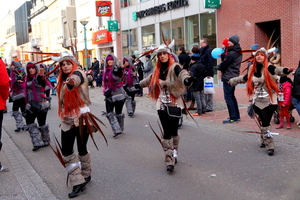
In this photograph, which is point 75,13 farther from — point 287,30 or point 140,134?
point 140,134

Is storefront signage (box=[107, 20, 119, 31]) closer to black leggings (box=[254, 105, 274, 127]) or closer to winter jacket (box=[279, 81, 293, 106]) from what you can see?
winter jacket (box=[279, 81, 293, 106])

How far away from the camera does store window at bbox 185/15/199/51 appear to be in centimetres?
1914

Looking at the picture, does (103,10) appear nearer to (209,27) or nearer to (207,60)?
(209,27)

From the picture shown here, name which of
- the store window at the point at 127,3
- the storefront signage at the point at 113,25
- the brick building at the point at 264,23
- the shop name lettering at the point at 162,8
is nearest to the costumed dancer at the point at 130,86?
the brick building at the point at 264,23

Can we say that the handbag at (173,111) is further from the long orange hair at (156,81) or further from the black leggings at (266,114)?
the black leggings at (266,114)

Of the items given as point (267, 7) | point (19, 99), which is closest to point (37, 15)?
point (267, 7)


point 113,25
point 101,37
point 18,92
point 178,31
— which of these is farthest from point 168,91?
point 101,37

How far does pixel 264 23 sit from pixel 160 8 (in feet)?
26.3

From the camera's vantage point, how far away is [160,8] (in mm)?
21859

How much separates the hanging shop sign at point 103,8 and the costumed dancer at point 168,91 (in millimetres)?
23437

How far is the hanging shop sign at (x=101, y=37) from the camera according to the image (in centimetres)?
2870

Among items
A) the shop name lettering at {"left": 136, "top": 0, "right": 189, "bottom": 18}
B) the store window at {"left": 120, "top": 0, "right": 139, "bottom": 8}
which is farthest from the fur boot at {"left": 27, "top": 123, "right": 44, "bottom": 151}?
the store window at {"left": 120, "top": 0, "right": 139, "bottom": 8}

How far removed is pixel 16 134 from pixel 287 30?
430 inches

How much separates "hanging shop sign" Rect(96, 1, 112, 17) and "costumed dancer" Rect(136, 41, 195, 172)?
23437 millimetres
